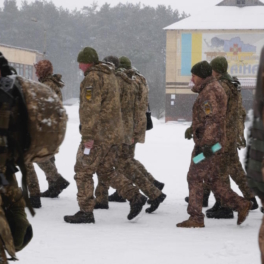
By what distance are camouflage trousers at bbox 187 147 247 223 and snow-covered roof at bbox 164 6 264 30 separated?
40699 mm

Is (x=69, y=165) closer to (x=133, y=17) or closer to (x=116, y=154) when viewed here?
(x=116, y=154)

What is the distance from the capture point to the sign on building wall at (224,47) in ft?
156

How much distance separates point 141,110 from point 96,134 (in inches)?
81.4

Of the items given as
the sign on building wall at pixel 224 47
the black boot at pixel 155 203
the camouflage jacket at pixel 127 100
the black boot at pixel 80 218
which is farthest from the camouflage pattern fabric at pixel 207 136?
the sign on building wall at pixel 224 47

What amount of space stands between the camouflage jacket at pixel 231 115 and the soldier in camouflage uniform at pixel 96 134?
4.33ft

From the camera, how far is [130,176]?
777 centimetres

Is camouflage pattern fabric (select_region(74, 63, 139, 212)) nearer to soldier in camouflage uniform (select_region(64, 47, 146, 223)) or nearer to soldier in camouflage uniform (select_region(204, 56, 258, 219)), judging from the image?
soldier in camouflage uniform (select_region(64, 47, 146, 223))

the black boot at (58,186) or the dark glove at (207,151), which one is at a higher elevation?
the dark glove at (207,151)

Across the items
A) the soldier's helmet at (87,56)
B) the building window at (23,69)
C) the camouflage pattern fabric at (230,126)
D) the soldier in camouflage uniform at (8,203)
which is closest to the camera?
the soldier in camouflage uniform at (8,203)

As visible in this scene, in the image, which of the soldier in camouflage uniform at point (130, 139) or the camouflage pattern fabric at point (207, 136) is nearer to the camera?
the camouflage pattern fabric at point (207, 136)

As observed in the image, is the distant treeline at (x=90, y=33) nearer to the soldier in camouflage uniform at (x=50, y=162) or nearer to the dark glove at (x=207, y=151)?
the soldier in camouflage uniform at (x=50, y=162)

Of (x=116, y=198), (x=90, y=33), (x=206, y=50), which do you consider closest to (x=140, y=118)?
(x=116, y=198)

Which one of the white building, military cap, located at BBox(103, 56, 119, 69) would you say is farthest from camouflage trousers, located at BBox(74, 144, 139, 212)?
the white building

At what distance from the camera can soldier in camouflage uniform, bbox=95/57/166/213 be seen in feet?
25.3
